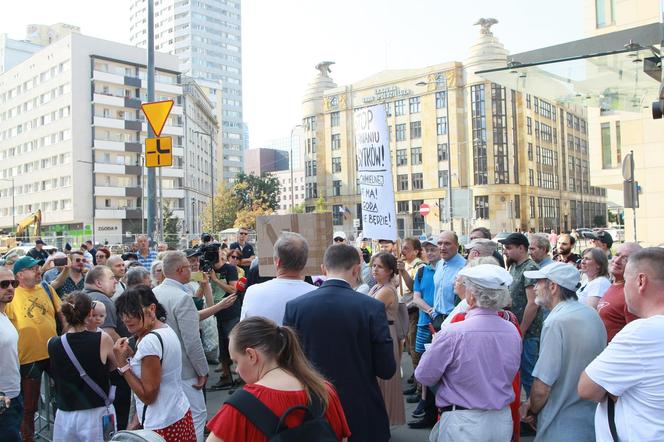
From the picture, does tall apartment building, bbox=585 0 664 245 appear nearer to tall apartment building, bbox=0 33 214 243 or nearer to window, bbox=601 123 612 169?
window, bbox=601 123 612 169

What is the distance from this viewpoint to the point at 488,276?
149 inches

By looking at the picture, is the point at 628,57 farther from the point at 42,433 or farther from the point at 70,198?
the point at 70,198

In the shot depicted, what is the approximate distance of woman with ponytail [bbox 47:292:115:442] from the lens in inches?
173

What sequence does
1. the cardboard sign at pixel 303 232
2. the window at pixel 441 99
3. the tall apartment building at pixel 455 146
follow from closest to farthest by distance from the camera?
1. the cardboard sign at pixel 303 232
2. the tall apartment building at pixel 455 146
3. the window at pixel 441 99

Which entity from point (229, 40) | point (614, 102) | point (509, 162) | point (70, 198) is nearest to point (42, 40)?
point (70, 198)

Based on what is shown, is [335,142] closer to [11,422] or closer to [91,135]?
[91,135]

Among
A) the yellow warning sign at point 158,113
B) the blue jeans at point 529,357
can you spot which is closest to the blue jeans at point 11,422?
the blue jeans at point 529,357

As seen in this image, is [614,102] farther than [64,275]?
Yes

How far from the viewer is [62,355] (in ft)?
14.7

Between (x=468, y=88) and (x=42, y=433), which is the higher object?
(x=468, y=88)

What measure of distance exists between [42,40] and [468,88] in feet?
255

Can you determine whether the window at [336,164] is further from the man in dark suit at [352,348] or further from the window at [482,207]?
the man in dark suit at [352,348]

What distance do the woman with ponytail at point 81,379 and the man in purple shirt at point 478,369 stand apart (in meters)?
2.37

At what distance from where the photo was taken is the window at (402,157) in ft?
271
